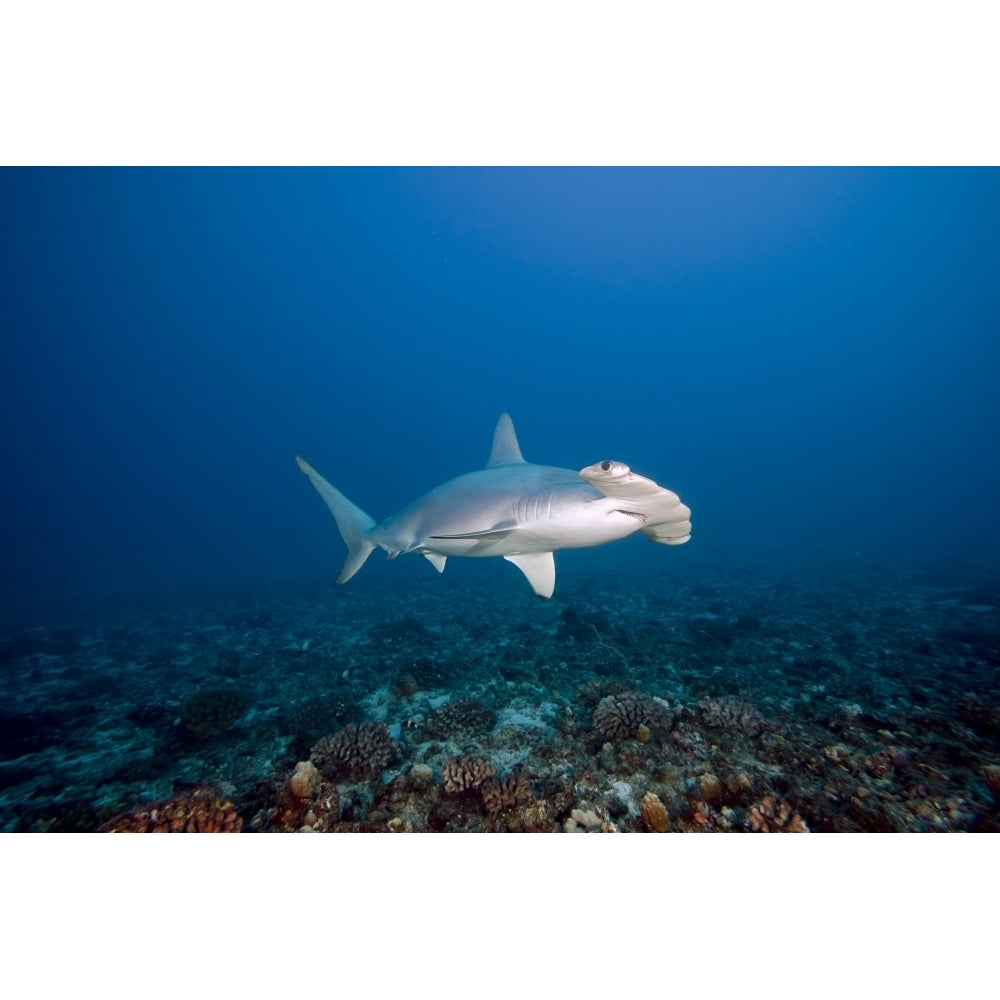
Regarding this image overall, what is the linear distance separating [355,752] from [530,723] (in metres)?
2.33

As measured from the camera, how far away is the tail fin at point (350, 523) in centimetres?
737

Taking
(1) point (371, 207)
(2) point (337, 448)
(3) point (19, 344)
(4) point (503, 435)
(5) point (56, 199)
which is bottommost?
(4) point (503, 435)

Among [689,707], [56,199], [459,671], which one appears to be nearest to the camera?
[689,707]

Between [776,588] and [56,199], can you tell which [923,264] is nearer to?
[776,588]

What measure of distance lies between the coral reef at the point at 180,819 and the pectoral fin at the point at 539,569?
3.95 meters

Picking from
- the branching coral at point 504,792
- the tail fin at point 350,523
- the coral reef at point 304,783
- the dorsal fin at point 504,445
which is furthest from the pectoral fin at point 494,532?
the tail fin at point 350,523

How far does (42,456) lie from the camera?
126 metres

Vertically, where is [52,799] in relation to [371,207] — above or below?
below

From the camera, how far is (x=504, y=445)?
734 cm

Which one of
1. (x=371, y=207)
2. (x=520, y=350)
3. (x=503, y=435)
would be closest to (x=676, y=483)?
(x=520, y=350)

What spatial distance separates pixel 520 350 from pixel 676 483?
60921 millimetres

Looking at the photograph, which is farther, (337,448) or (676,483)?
(337,448)

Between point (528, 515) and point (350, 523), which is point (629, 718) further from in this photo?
point (350, 523)

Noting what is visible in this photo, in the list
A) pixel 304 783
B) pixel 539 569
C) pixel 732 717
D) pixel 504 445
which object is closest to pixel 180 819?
pixel 304 783
